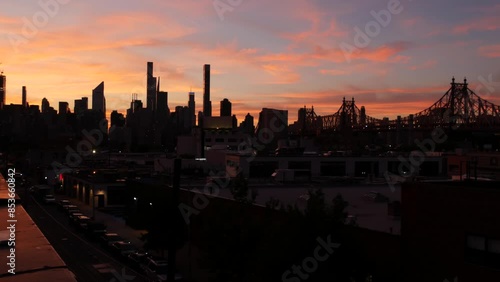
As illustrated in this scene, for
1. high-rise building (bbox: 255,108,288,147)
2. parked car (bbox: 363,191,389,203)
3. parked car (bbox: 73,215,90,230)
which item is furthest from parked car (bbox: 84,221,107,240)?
high-rise building (bbox: 255,108,288,147)

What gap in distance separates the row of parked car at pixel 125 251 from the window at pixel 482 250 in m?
14.9

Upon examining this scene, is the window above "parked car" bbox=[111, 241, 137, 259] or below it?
above

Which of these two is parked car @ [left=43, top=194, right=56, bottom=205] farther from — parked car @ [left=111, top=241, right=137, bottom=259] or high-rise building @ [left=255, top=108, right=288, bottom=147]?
high-rise building @ [left=255, top=108, right=288, bottom=147]

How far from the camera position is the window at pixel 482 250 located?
1260 centimetres

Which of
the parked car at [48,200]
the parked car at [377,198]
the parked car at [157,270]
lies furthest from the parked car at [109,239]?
the parked car at [48,200]

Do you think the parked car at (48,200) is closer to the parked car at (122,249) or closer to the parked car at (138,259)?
the parked car at (122,249)

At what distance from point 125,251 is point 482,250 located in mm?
21768

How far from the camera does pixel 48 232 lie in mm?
37875

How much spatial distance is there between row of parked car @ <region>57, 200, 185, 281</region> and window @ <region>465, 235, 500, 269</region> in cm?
1487

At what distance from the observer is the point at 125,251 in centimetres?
3019

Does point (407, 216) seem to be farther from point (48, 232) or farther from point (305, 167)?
point (305, 167)

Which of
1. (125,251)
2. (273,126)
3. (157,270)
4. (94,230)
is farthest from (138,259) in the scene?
(273,126)

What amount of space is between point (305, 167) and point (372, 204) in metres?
28.4

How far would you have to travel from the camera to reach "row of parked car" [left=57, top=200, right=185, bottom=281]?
1003 inches
